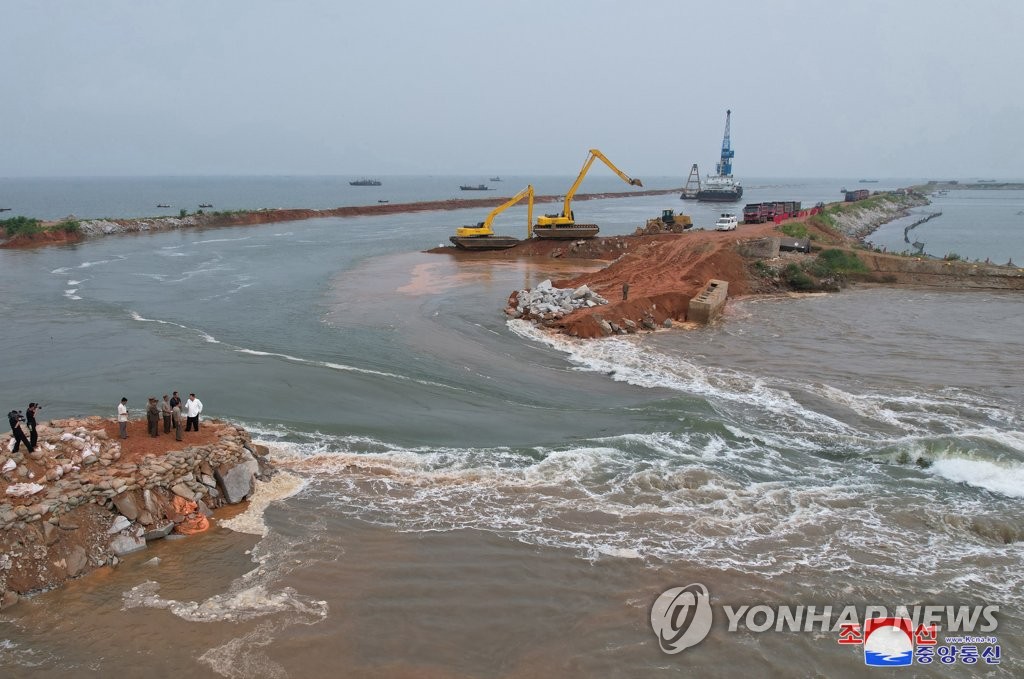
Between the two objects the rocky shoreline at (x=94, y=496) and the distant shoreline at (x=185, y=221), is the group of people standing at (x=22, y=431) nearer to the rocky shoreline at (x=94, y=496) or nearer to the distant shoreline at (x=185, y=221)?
the rocky shoreline at (x=94, y=496)

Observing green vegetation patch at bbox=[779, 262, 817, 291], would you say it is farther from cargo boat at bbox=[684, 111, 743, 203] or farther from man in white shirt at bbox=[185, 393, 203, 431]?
cargo boat at bbox=[684, 111, 743, 203]

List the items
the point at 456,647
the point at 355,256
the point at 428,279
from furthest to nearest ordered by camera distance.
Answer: the point at 355,256
the point at 428,279
the point at 456,647

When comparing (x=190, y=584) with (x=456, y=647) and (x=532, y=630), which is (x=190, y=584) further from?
(x=532, y=630)

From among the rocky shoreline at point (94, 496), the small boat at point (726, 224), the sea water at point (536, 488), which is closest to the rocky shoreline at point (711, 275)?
the small boat at point (726, 224)

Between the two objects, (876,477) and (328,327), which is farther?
(328,327)

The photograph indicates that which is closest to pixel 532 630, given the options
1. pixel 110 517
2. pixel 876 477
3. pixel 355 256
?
pixel 110 517

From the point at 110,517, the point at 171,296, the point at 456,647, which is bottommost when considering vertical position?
the point at 456,647

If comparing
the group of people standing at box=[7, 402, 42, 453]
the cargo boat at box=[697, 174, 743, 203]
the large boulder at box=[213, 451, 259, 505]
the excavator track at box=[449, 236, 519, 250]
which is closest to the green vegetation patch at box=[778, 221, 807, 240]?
the excavator track at box=[449, 236, 519, 250]

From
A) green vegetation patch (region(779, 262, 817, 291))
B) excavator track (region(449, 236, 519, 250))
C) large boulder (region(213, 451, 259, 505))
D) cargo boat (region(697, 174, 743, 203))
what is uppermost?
cargo boat (region(697, 174, 743, 203))
